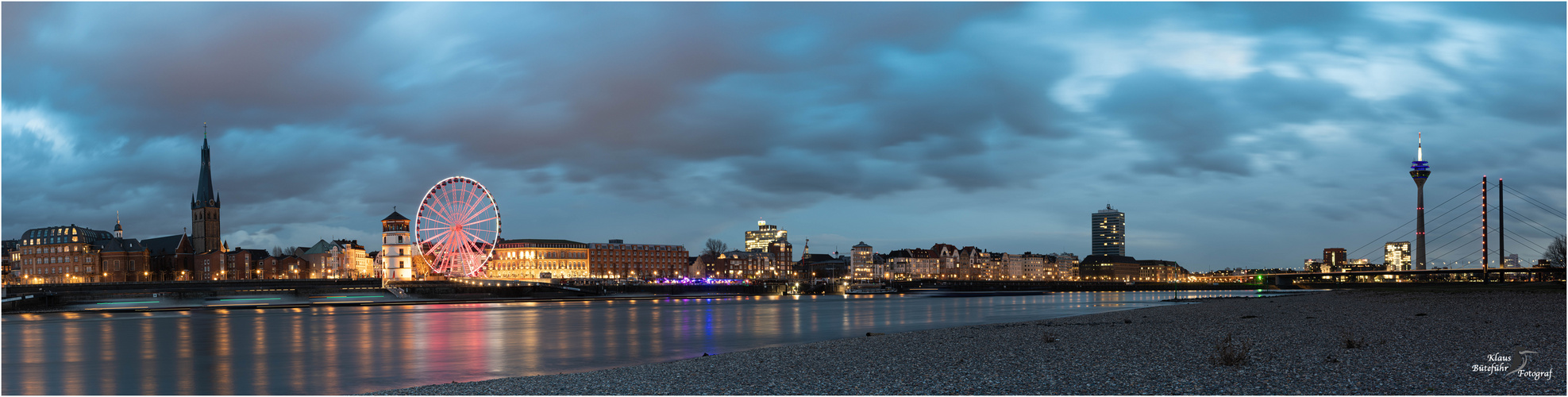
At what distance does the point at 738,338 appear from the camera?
125ft

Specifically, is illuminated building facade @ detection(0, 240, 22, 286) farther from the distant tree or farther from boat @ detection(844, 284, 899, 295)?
the distant tree

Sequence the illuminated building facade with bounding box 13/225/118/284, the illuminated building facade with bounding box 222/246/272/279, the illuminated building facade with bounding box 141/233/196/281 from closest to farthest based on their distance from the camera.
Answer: the illuminated building facade with bounding box 13/225/118/284
the illuminated building facade with bounding box 141/233/196/281
the illuminated building facade with bounding box 222/246/272/279

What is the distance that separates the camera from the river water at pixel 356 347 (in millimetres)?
23094

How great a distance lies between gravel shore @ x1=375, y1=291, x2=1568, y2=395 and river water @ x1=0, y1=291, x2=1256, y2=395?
458cm

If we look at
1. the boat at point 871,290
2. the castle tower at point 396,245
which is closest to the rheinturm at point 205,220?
the castle tower at point 396,245

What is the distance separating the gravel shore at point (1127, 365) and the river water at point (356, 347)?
4.58 m

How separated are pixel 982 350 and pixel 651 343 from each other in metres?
15.0

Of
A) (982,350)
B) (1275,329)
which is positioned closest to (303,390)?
(982,350)

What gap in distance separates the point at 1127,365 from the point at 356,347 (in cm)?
2705

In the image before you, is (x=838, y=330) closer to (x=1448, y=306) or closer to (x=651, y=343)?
(x=651, y=343)

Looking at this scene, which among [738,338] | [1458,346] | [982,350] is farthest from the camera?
[738,338]

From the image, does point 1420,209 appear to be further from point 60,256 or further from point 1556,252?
point 60,256

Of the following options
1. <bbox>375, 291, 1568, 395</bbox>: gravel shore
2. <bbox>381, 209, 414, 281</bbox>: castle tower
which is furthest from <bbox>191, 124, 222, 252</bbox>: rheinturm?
<bbox>375, 291, 1568, 395</bbox>: gravel shore

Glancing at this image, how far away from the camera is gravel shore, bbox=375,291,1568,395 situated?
50.0 ft
